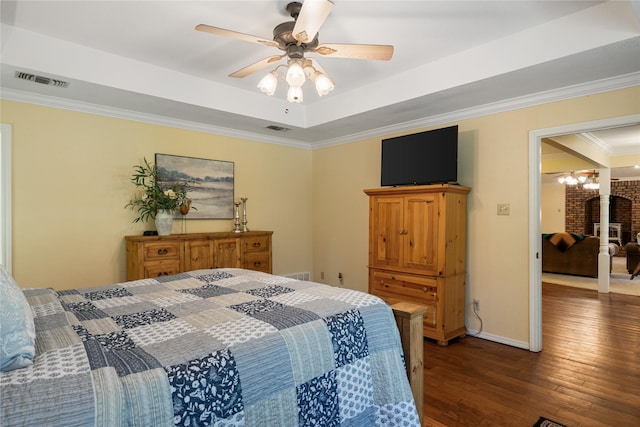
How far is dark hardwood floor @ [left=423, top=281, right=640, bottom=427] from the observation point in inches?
86.4

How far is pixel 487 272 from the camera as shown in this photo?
359cm

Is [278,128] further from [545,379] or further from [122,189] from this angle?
[545,379]

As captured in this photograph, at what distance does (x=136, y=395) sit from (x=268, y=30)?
2518 millimetres

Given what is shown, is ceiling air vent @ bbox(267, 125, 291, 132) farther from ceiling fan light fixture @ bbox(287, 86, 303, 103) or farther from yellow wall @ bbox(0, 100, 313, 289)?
ceiling fan light fixture @ bbox(287, 86, 303, 103)

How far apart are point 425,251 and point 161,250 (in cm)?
265

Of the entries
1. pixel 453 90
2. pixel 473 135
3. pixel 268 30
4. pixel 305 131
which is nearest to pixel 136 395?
pixel 268 30

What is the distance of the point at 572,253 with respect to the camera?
7000mm

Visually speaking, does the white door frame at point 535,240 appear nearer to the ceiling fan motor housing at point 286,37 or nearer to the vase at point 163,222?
the ceiling fan motor housing at point 286,37

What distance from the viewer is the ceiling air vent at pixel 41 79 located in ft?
9.11

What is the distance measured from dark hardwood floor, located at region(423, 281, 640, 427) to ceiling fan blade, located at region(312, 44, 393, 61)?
7.52 ft

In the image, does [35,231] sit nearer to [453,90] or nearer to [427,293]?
[427,293]

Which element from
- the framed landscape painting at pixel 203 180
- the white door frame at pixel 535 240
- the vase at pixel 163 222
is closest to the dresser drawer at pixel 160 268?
the vase at pixel 163 222

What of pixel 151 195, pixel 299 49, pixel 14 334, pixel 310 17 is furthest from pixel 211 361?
pixel 151 195

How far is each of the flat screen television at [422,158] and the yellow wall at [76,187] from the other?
216 centimetres
